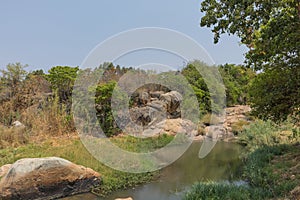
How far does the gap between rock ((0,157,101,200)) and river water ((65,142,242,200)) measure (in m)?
0.25

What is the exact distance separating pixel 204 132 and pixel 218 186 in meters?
6.75

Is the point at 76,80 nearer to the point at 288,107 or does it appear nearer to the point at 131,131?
the point at 131,131

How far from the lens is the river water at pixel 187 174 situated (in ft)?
15.0

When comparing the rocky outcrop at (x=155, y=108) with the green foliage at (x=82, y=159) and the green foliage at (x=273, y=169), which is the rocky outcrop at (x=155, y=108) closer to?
the green foliage at (x=82, y=159)

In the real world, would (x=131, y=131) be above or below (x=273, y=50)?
below

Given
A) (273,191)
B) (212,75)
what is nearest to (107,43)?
(273,191)

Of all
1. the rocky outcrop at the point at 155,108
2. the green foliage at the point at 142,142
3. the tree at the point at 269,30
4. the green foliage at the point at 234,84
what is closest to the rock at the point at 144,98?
the rocky outcrop at the point at 155,108

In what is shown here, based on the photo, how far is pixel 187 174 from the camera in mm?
5809

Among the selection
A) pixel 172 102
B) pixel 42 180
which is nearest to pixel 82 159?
pixel 42 180

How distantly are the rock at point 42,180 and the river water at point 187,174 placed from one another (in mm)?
246

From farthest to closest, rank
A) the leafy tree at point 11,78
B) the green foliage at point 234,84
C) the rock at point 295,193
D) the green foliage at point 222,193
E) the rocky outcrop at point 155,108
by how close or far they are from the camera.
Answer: the green foliage at point 234,84 → the rocky outcrop at point 155,108 → the leafy tree at point 11,78 → the green foliage at point 222,193 → the rock at point 295,193

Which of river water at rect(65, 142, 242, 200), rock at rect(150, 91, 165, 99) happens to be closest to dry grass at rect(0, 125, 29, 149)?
river water at rect(65, 142, 242, 200)

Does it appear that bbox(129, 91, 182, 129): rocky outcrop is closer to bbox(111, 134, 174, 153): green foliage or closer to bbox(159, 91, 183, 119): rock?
bbox(159, 91, 183, 119): rock

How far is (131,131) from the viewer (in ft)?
30.8
